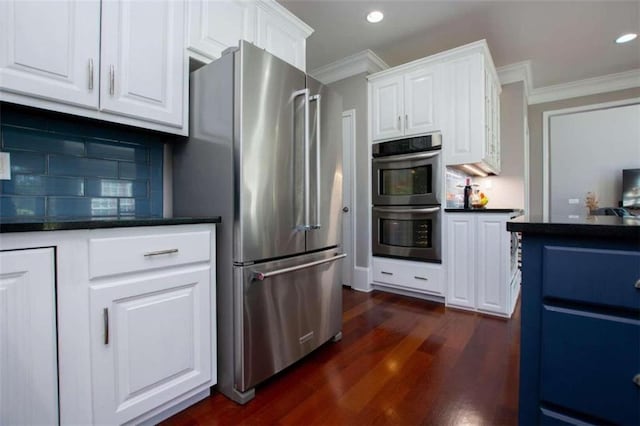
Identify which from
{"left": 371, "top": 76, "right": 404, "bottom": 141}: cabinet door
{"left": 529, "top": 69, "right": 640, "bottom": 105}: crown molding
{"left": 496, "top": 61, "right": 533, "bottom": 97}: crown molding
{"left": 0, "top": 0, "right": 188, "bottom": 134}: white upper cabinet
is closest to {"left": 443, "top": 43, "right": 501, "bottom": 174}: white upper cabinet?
{"left": 371, "top": 76, "right": 404, "bottom": 141}: cabinet door

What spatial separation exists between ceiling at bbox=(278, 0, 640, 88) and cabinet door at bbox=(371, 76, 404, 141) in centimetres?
40

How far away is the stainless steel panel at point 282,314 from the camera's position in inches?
55.5

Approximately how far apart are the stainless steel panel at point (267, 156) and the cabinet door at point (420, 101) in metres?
1.68

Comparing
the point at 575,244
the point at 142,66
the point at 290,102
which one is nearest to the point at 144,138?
the point at 142,66

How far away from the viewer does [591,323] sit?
0.77 metres

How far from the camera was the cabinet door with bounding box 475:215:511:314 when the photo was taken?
98.0 inches

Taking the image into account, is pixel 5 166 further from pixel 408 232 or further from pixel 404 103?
pixel 404 103

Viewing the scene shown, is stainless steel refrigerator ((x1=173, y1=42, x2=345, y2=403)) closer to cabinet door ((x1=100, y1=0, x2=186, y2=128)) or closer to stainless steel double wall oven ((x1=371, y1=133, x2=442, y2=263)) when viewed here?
cabinet door ((x1=100, y1=0, x2=186, y2=128))

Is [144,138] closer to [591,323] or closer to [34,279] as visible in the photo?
[34,279]

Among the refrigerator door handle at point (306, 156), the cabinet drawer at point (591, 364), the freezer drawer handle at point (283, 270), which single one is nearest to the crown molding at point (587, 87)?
the refrigerator door handle at point (306, 156)

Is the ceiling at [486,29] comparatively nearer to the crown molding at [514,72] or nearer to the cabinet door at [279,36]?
the crown molding at [514,72]

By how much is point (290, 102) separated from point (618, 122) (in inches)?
262

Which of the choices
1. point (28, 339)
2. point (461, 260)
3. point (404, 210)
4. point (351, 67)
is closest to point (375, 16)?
point (351, 67)

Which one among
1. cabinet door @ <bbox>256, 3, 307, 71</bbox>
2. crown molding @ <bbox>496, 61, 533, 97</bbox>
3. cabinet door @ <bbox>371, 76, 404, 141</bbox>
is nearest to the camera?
cabinet door @ <bbox>256, 3, 307, 71</bbox>
